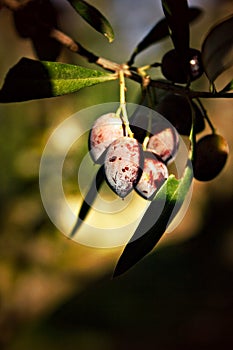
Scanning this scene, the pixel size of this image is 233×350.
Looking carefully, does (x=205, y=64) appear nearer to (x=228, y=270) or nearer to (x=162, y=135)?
(x=162, y=135)

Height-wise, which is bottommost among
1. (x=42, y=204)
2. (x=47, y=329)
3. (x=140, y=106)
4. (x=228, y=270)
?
(x=47, y=329)

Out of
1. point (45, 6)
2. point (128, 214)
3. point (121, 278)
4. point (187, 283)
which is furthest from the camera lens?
point (187, 283)

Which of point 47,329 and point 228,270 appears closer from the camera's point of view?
point 47,329

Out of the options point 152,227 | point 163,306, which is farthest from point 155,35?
point 163,306

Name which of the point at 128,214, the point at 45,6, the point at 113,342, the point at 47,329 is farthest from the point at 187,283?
the point at 45,6

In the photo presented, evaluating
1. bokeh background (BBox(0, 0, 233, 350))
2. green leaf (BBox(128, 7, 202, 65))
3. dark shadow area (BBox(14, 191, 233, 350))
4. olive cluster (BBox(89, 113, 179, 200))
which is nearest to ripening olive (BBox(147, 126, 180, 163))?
olive cluster (BBox(89, 113, 179, 200))

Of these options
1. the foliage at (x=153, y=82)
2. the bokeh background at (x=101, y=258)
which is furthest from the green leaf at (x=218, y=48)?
the bokeh background at (x=101, y=258)

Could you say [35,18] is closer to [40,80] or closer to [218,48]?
[40,80]

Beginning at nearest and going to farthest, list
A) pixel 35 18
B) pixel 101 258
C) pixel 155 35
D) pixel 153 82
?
pixel 153 82, pixel 35 18, pixel 155 35, pixel 101 258

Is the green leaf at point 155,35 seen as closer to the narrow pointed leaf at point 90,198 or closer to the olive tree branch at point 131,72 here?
the olive tree branch at point 131,72
